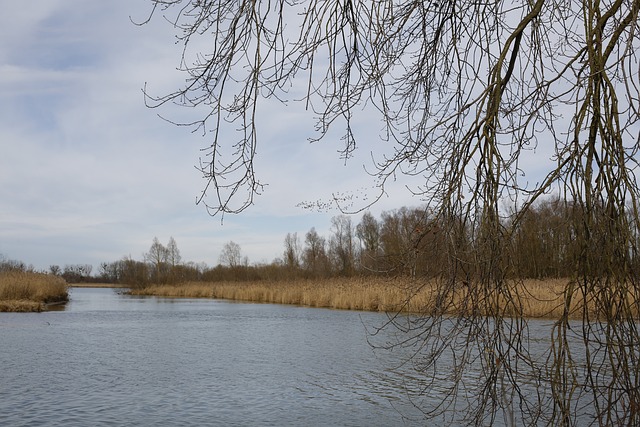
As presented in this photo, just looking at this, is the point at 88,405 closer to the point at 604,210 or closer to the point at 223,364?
the point at 223,364

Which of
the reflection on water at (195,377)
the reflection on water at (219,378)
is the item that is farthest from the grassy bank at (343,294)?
the reflection on water at (195,377)

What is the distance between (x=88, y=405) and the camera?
6.38m

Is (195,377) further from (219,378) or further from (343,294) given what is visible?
(343,294)

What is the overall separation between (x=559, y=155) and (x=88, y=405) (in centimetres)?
568

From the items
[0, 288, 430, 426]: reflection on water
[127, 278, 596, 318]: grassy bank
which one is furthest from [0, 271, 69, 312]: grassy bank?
[127, 278, 596, 318]: grassy bank

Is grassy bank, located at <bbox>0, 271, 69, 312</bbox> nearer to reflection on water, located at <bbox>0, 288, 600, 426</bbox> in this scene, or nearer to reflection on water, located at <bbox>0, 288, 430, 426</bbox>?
reflection on water, located at <bbox>0, 288, 430, 426</bbox>

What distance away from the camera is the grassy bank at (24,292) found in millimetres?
19938

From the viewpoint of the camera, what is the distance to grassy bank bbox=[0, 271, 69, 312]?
785 inches

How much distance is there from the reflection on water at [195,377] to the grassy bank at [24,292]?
6106mm

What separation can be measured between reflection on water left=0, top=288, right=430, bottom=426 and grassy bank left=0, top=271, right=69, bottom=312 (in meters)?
6.11

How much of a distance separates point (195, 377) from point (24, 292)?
1718 cm

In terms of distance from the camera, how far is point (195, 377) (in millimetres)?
8109

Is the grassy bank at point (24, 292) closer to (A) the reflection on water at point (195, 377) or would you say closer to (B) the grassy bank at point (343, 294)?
(A) the reflection on water at point (195, 377)

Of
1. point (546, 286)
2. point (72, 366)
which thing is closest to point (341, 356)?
point (72, 366)
